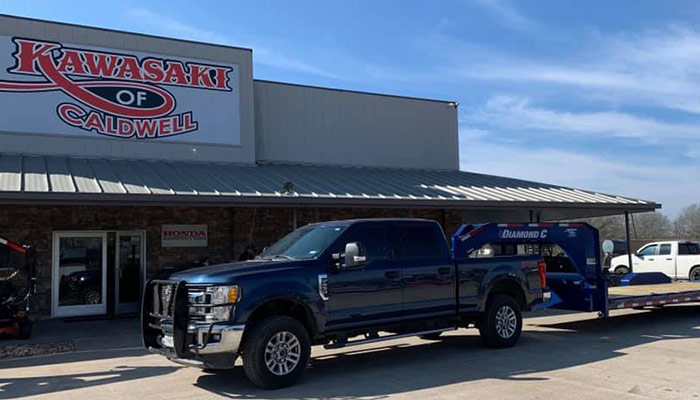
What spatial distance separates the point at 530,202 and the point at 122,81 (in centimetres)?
1118

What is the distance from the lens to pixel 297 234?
9070 mm

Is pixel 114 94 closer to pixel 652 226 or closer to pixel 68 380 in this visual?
pixel 68 380

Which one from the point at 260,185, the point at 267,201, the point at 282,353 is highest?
the point at 260,185

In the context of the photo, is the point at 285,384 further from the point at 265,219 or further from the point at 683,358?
the point at 265,219

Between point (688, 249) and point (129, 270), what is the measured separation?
65.7ft

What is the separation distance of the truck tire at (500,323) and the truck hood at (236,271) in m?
3.32

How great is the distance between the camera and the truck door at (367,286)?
316 inches

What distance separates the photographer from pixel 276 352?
739cm

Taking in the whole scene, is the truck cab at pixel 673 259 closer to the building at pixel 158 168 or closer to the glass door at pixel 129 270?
the building at pixel 158 168

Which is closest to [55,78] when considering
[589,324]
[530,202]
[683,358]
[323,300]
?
[323,300]

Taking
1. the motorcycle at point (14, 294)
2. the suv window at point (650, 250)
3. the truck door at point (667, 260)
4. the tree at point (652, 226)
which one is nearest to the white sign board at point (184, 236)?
the motorcycle at point (14, 294)

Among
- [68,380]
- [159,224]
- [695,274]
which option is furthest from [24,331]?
[695,274]

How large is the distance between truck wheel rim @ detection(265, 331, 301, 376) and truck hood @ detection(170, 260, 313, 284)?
30.9 inches

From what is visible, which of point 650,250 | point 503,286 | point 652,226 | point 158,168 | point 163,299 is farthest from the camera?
point 652,226
